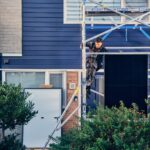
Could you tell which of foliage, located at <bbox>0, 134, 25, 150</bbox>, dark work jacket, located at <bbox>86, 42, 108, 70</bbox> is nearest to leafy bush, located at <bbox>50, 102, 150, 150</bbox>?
foliage, located at <bbox>0, 134, 25, 150</bbox>

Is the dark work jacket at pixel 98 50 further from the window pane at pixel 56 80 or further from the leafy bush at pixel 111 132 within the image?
the leafy bush at pixel 111 132

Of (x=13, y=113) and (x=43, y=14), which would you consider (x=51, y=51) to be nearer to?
(x=43, y=14)

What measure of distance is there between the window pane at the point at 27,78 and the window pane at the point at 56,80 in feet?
0.86

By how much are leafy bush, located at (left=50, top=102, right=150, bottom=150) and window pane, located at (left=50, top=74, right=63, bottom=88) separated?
19.1ft

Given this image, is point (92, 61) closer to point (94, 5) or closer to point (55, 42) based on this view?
point (55, 42)

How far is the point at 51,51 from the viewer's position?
52.6 feet

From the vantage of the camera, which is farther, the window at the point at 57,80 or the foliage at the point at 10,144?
the window at the point at 57,80

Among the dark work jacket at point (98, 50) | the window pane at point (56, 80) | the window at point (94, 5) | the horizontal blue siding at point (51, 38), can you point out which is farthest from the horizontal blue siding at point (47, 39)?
the dark work jacket at point (98, 50)

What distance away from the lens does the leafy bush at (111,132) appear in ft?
31.2

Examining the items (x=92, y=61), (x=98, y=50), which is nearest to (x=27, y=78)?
(x=92, y=61)

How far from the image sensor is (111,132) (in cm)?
987

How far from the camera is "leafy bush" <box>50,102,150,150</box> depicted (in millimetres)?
9516

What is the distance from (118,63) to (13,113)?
4810 mm

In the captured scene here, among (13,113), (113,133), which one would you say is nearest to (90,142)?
(113,133)
